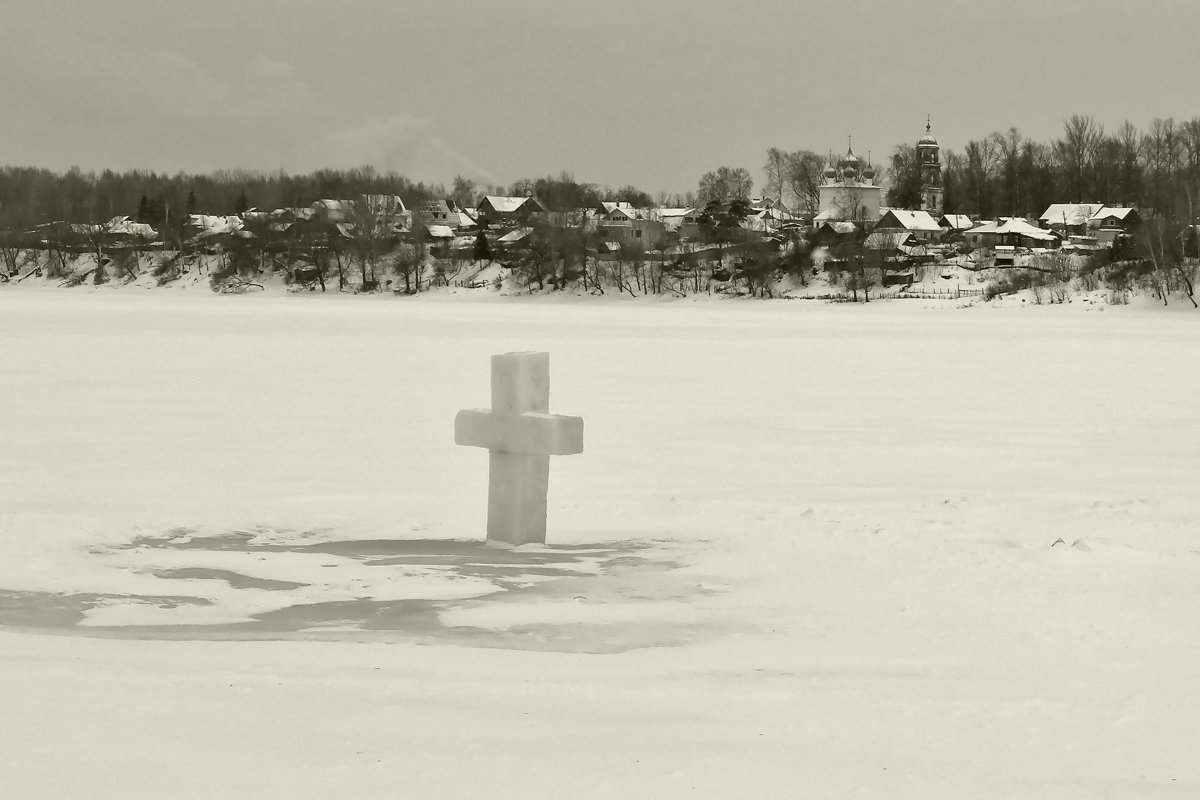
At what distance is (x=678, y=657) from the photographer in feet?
23.1

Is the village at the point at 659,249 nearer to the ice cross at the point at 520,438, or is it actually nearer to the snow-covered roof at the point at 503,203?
the snow-covered roof at the point at 503,203

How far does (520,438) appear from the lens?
378 inches

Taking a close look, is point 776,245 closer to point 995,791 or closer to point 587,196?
point 587,196

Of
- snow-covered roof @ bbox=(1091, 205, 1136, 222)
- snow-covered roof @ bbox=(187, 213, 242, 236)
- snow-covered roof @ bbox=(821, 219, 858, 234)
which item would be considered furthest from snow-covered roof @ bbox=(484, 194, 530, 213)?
snow-covered roof @ bbox=(1091, 205, 1136, 222)

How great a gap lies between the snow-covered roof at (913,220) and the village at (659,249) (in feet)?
0.80

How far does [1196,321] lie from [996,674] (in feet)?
208

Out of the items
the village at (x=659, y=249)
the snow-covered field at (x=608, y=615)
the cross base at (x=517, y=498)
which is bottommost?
the snow-covered field at (x=608, y=615)

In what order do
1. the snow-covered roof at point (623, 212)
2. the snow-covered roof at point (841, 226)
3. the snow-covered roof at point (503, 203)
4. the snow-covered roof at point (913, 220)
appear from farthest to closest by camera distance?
the snow-covered roof at point (503, 203) < the snow-covered roof at point (623, 212) < the snow-covered roof at point (913, 220) < the snow-covered roof at point (841, 226)

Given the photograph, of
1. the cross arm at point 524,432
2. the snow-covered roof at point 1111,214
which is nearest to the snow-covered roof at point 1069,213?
the snow-covered roof at point 1111,214

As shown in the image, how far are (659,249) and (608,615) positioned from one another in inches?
4272

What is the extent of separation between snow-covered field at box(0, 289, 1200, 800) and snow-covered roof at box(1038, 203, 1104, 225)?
4720 inches

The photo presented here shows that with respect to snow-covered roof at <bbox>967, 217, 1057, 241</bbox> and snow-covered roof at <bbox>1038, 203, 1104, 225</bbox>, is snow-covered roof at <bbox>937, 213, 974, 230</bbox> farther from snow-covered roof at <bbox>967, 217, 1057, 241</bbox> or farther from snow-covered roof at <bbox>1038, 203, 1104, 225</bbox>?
snow-covered roof at <bbox>1038, 203, 1104, 225</bbox>

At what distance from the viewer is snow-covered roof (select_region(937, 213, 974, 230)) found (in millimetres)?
132750

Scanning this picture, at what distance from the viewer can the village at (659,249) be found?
3944 inches
